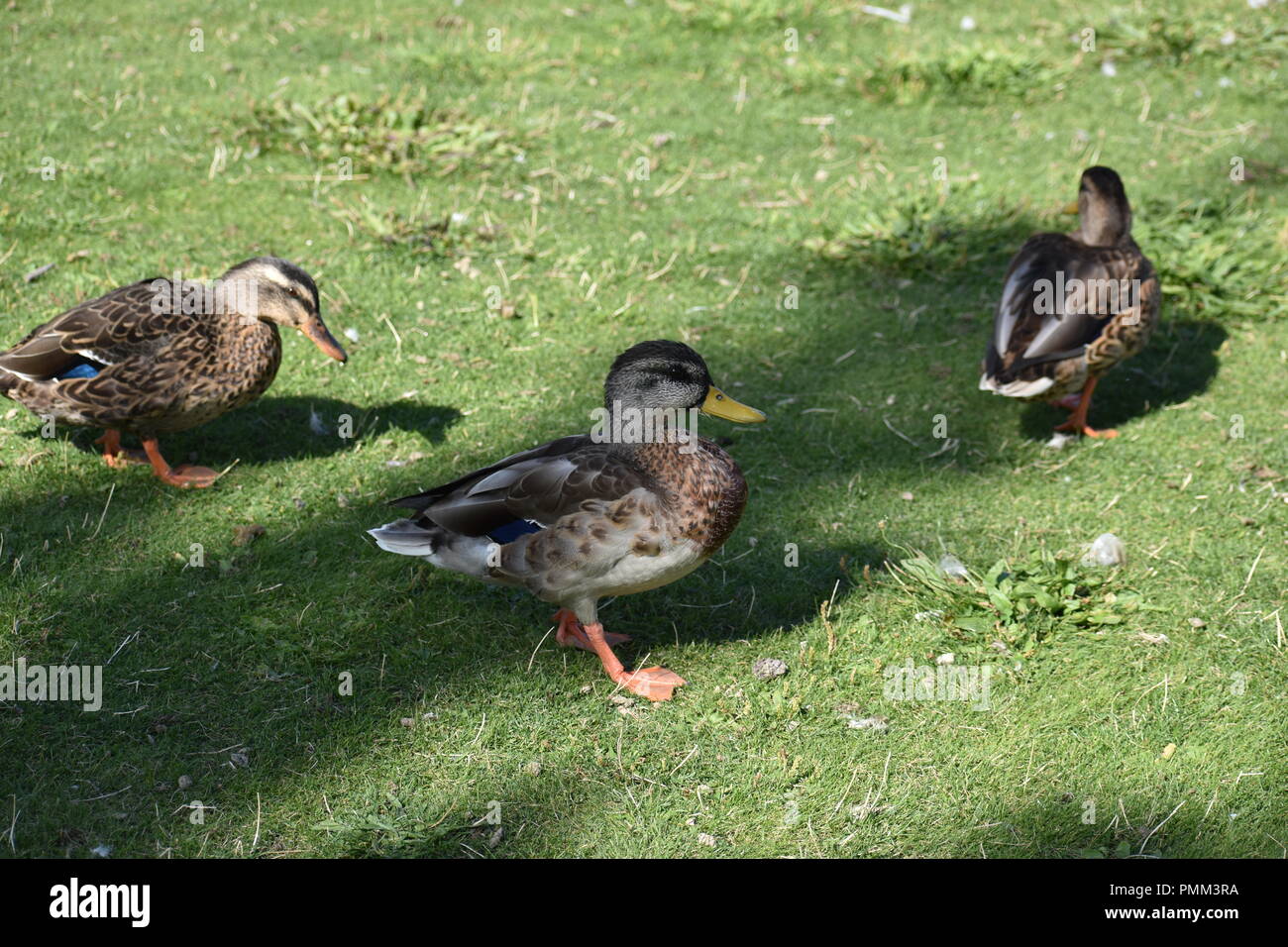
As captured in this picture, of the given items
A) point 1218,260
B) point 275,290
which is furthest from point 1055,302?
point 275,290

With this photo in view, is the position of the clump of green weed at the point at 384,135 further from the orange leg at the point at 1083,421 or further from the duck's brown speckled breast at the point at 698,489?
the duck's brown speckled breast at the point at 698,489

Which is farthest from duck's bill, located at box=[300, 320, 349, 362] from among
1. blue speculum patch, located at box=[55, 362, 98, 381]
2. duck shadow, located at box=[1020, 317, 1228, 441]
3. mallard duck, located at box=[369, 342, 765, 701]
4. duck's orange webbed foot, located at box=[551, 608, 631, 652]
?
duck shadow, located at box=[1020, 317, 1228, 441]

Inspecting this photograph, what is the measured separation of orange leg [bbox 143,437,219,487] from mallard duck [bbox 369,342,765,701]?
154cm

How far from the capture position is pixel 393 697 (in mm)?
4957

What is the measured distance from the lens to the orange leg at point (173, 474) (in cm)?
618

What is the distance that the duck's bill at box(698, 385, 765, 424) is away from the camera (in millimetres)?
5203

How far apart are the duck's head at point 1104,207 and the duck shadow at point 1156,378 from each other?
1.02 m

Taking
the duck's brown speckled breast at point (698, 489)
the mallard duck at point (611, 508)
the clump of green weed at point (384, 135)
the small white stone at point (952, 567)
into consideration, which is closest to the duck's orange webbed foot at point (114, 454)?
the mallard duck at point (611, 508)

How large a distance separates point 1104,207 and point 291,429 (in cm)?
508

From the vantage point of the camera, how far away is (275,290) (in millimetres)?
6176

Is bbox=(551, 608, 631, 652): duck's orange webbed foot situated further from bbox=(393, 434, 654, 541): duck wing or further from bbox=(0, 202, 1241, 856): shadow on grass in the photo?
bbox=(393, 434, 654, 541): duck wing

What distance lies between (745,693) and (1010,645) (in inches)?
49.4

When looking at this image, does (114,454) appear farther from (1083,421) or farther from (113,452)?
(1083,421)
